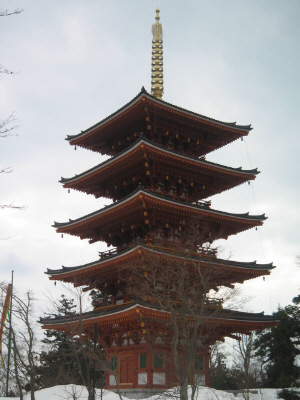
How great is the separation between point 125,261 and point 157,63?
57.4 feet

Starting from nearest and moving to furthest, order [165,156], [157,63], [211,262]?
[211,262] < [165,156] < [157,63]

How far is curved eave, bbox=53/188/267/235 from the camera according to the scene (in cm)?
2523

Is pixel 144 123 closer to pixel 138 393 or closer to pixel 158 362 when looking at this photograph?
pixel 158 362

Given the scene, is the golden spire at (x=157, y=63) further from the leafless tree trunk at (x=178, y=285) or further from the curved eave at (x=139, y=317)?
the curved eave at (x=139, y=317)

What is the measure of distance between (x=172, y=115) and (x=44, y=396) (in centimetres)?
1784

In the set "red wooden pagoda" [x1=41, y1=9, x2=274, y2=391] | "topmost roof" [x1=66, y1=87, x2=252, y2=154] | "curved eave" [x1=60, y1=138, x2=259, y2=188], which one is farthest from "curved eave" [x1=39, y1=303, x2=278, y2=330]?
"topmost roof" [x1=66, y1=87, x2=252, y2=154]

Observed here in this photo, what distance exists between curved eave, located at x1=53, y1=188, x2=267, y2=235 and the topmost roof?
5.85 meters

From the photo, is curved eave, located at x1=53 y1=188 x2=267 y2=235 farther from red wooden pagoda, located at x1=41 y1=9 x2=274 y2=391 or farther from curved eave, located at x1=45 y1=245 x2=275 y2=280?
curved eave, located at x1=45 y1=245 x2=275 y2=280

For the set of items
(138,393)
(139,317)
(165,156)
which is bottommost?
(138,393)

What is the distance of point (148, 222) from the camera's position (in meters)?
26.6

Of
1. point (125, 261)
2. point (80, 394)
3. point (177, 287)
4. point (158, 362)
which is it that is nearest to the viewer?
point (177, 287)

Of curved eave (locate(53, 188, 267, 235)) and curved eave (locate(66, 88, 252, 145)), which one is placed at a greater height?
curved eave (locate(66, 88, 252, 145))

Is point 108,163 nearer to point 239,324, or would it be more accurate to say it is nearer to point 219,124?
point 219,124

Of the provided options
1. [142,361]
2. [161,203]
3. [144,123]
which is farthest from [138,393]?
[144,123]
